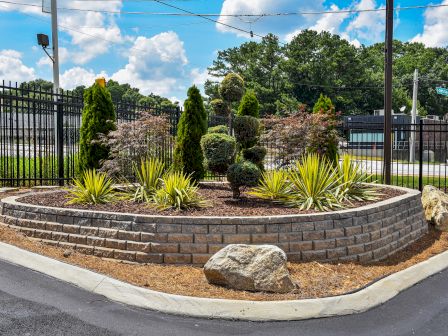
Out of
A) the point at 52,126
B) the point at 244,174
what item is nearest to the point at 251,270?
the point at 244,174

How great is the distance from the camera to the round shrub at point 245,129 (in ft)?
29.3

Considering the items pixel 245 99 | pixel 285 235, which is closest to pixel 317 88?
pixel 245 99

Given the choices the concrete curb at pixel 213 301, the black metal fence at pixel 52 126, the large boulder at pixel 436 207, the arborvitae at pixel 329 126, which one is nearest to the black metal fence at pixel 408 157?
the arborvitae at pixel 329 126

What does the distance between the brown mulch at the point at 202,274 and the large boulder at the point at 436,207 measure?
281cm

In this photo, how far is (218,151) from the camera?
8.62 meters

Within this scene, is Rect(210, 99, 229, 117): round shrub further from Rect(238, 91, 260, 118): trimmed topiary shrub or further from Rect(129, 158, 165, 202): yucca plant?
Rect(129, 158, 165, 202): yucca plant

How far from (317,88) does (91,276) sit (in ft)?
177

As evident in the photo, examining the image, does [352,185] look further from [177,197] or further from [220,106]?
[220,106]

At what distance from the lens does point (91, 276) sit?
17.7 ft

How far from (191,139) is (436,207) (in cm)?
530

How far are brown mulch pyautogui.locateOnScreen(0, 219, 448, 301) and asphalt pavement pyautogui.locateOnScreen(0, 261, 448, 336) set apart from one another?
61cm

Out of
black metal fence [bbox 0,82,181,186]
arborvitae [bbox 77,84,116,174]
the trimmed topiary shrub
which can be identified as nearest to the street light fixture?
black metal fence [bbox 0,82,181,186]

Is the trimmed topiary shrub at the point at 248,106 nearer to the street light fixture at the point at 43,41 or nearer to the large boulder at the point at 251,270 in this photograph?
the large boulder at the point at 251,270

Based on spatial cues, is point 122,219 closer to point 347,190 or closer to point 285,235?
point 285,235
